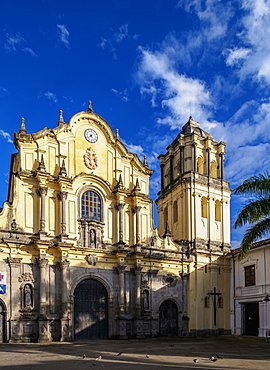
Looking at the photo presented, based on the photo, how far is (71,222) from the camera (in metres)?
28.0

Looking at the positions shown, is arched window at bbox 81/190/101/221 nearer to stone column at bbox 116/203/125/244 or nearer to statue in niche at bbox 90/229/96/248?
statue in niche at bbox 90/229/96/248

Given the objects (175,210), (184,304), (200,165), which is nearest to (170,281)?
(184,304)

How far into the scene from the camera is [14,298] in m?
24.7

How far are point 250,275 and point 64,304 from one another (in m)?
13.8

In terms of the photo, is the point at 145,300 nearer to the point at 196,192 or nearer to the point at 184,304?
the point at 184,304

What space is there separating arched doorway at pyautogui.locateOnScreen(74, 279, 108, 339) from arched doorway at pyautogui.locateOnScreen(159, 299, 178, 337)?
4.42m

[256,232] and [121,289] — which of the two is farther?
[121,289]

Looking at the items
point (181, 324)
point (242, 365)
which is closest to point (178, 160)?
point (181, 324)

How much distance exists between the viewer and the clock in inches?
1188

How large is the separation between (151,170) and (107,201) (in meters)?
4.94

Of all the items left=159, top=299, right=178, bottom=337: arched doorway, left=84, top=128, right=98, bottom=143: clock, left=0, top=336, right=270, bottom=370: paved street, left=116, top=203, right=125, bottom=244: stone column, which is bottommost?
left=159, top=299, right=178, bottom=337: arched doorway

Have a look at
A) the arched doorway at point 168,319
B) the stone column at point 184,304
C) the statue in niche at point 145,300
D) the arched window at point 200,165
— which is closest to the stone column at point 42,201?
the statue in niche at point 145,300

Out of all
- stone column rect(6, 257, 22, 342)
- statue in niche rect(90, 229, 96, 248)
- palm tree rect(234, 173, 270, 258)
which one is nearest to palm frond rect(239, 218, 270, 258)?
palm tree rect(234, 173, 270, 258)

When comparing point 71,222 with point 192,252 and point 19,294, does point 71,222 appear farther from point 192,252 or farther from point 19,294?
point 192,252
